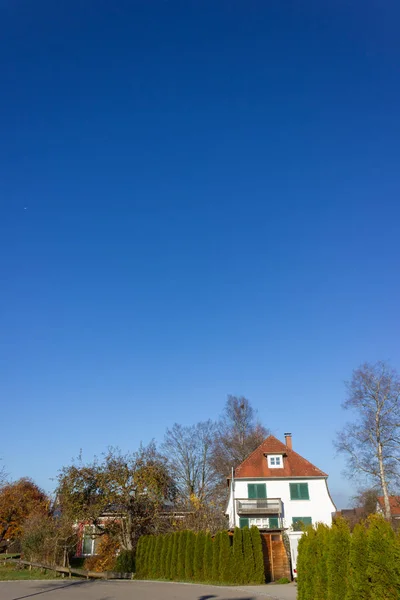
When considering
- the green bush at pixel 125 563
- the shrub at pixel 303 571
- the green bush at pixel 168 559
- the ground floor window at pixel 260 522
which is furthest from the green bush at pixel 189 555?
the shrub at pixel 303 571

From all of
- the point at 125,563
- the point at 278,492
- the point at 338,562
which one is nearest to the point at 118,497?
the point at 125,563

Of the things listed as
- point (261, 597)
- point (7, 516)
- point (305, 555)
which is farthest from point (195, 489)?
point (305, 555)

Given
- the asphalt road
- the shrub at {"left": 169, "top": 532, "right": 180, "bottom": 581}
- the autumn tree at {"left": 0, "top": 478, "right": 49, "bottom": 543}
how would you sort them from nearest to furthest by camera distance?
the asphalt road → the shrub at {"left": 169, "top": 532, "right": 180, "bottom": 581} → the autumn tree at {"left": 0, "top": 478, "right": 49, "bottom": 543}

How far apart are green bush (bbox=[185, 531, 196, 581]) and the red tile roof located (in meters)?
11.5

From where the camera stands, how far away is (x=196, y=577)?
82.3ft

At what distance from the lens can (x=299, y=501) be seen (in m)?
35.6

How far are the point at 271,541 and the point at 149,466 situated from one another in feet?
32.2

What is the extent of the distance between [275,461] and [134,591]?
1904 cm

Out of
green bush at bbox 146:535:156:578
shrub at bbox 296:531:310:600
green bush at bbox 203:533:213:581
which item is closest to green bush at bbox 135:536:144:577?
green bush at bbox 146:535:156:578

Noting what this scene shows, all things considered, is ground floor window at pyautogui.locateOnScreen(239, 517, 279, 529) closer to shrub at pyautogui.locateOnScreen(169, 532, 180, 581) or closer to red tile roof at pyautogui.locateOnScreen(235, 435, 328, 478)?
red tile roof at pyautogui.locateOnScreen(235, 435, 328, 478)

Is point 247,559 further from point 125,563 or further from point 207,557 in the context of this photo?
point 125,563

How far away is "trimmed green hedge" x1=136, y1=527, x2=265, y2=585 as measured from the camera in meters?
23.8

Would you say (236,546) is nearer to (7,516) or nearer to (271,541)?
(271,541)

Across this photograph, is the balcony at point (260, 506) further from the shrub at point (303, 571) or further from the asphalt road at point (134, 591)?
the shrub at point (303, 571)
